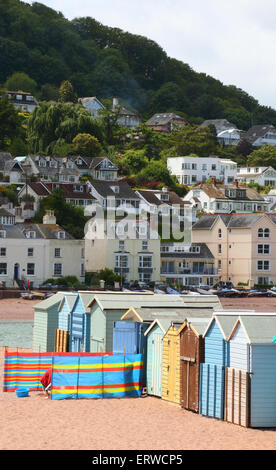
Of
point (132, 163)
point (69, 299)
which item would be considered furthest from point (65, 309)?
point (132, 163)

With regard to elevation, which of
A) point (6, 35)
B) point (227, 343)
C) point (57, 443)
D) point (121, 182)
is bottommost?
point (57, 443)

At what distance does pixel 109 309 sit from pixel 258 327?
8837 mm

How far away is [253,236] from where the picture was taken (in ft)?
288

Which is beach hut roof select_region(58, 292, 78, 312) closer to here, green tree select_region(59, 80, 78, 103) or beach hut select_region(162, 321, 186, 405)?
beach hut select_region(162, 321, 186, 405)

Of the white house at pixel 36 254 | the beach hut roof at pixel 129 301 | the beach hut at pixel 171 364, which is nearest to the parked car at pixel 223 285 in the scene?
the white house at pixel 36 254

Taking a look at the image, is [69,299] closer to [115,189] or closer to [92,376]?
[92,376]

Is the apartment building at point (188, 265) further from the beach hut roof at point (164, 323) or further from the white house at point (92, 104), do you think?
the white house at point (92, 104)

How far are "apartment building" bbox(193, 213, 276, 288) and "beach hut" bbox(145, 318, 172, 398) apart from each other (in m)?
58.5

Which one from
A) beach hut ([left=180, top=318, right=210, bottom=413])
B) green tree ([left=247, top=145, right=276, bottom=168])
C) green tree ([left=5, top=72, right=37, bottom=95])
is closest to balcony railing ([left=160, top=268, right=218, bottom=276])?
green tree ([left=247, top=145, right=276, bottom=168])

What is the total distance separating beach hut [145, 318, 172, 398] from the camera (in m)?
28.8

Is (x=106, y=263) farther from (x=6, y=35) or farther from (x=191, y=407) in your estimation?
(x=6, y=35)

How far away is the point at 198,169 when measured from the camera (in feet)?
401

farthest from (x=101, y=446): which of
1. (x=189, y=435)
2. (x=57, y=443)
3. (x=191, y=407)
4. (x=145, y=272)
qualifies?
(x=145, y=272)

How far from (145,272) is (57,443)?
5984 centimetres
